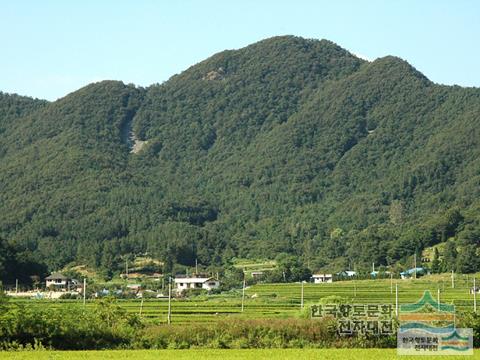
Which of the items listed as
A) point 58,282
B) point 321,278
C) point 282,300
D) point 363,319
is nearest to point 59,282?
point 58,282

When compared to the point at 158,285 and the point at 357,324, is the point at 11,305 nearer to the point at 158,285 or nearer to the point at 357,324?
the point at 357,324

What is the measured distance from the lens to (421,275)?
9488 cm

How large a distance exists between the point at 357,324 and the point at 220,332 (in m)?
5.47

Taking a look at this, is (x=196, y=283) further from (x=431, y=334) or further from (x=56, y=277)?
(x=431, y=334)

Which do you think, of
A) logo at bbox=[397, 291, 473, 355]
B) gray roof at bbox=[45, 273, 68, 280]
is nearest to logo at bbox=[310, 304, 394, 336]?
logo at bbox=[397, 291, 473, 355]

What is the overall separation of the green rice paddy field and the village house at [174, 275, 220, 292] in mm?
11316

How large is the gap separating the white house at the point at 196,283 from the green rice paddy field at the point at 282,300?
445 inches

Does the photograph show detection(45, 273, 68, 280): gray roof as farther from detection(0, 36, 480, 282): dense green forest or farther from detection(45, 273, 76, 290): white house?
detection(0, 36, 480, 282): dense green forest

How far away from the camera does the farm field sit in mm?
32188

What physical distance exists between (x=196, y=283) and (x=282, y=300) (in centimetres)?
2936

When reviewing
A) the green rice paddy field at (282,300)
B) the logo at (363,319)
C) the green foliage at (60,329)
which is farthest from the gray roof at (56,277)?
the logo at (363,319)

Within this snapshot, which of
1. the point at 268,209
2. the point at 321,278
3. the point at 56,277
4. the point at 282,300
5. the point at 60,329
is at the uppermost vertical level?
the point at 268,209

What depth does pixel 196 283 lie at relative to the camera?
101562mm

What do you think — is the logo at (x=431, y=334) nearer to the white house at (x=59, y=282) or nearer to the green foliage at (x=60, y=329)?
the green foliage at (x=60, y=329)
